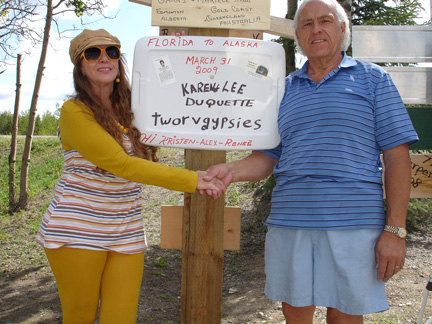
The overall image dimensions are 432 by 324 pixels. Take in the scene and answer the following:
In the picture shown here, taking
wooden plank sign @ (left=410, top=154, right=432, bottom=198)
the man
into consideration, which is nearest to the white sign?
the man

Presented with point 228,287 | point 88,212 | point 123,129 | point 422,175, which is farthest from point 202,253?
point 228,287

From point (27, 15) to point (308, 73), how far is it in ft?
20.8

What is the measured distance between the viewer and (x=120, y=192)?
2332mm

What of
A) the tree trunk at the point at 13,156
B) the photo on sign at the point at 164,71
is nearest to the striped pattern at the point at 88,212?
the photo on sign at the point at 164,71

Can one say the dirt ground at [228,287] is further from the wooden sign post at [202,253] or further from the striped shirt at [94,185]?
the striped shirt at [94,185]

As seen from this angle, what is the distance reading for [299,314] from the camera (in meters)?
2.25

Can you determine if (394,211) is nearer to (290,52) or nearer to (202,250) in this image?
(202,250)

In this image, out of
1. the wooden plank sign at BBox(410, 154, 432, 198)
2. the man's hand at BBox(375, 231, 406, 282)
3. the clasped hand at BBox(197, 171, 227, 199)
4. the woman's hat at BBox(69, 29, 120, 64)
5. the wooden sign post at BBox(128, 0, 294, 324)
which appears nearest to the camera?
the man's hand at BBox(375, 231, 406, 282)

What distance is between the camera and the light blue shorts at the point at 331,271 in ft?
6.82

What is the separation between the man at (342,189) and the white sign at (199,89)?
12.8 inches

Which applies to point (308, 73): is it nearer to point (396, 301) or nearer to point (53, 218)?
point (53, 218)

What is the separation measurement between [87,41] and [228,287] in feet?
10.2

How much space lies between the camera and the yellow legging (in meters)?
2.25

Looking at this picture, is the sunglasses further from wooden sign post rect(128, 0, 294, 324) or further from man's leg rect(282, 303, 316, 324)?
man's leg rect(282, 303, 316, 324)
